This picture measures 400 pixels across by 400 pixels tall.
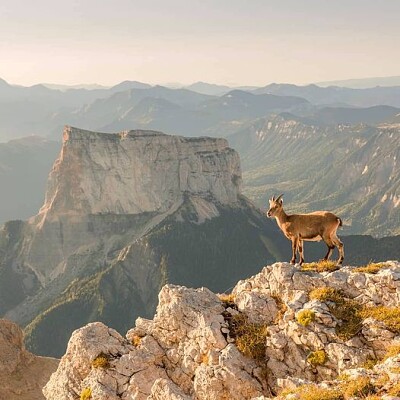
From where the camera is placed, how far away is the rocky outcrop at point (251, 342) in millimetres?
22953

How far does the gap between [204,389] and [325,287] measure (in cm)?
951

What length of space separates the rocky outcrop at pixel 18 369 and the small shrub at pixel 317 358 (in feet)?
160

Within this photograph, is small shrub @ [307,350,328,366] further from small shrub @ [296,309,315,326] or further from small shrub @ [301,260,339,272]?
small shrub @ [301,260,339,272]

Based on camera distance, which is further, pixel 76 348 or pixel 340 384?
pixel 76 348

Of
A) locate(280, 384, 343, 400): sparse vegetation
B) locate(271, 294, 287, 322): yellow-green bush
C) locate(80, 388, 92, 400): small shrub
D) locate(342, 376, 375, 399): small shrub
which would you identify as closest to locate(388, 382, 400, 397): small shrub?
locate(342, 376, 375, 399): small shrub

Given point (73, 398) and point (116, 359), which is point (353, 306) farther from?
point (73, 398)

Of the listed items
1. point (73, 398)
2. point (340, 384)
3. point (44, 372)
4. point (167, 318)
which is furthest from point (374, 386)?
point (44, 372)

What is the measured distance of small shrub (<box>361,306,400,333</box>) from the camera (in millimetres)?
22719

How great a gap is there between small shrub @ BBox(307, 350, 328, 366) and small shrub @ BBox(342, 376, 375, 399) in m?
4.97

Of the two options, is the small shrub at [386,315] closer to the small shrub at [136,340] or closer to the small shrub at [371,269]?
the small shrub at [371,269]

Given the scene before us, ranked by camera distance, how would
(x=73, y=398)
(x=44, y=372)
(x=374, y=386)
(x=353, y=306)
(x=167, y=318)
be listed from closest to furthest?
(x=374, y=386) < (x=353, y=306) < (x=73, y=398) < (x=167, y=318) < (x=44, y=372)

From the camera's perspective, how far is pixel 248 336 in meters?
25.6

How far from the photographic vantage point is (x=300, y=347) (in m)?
24.1

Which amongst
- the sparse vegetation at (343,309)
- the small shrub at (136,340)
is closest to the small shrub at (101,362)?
the small shrub at (136,340)
